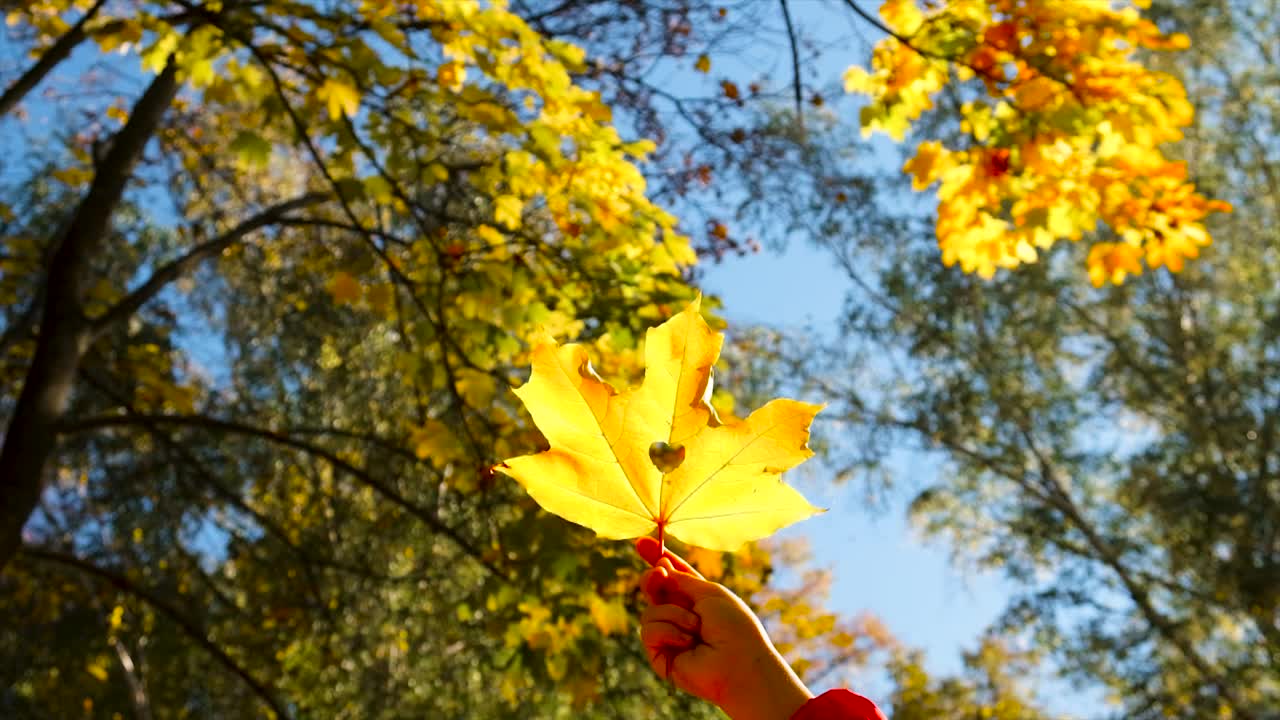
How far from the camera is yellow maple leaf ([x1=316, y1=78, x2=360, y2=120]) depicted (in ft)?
8.89

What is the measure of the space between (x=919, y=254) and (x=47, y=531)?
26.7 feet

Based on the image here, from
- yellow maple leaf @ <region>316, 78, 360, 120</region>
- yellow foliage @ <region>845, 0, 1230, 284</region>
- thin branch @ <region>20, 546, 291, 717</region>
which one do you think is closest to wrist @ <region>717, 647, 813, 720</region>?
yellow foliage @ <region>845, 0, 1230, 284</region>

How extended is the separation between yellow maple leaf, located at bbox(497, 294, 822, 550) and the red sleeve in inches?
5.2

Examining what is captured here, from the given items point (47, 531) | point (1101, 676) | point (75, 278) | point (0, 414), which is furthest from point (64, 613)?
point (1101, 676)

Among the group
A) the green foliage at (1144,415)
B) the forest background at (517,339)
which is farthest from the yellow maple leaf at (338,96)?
the green foliage at (1144,415)

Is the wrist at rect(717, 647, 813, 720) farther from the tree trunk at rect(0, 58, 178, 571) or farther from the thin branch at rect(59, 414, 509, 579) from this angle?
the tree trunk at rect(0, 58, 178, 571)

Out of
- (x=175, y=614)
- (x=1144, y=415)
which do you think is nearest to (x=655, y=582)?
(x=175, y=614)

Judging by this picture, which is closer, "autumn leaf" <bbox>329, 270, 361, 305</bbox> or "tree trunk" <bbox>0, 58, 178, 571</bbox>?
"tree trunk" <bbox>0, 58, 178, 571</bbox>

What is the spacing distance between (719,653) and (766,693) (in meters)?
0.05

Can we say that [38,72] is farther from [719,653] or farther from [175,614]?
[719,653]

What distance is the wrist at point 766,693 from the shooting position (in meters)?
0.75

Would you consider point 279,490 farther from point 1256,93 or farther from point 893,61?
point 1256,93

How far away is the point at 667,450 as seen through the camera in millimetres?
746

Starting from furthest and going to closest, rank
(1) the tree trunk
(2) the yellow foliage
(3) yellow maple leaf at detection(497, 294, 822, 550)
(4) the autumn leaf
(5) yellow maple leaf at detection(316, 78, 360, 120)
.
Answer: (4) the autumn leaf → (1) the tree trunk → (5) yellow maple leaf at detection(316, 78, 360, 120) → (2) the yellow foliage → (3) yellow maple leaf at detection(497, 294, 822, 550)
